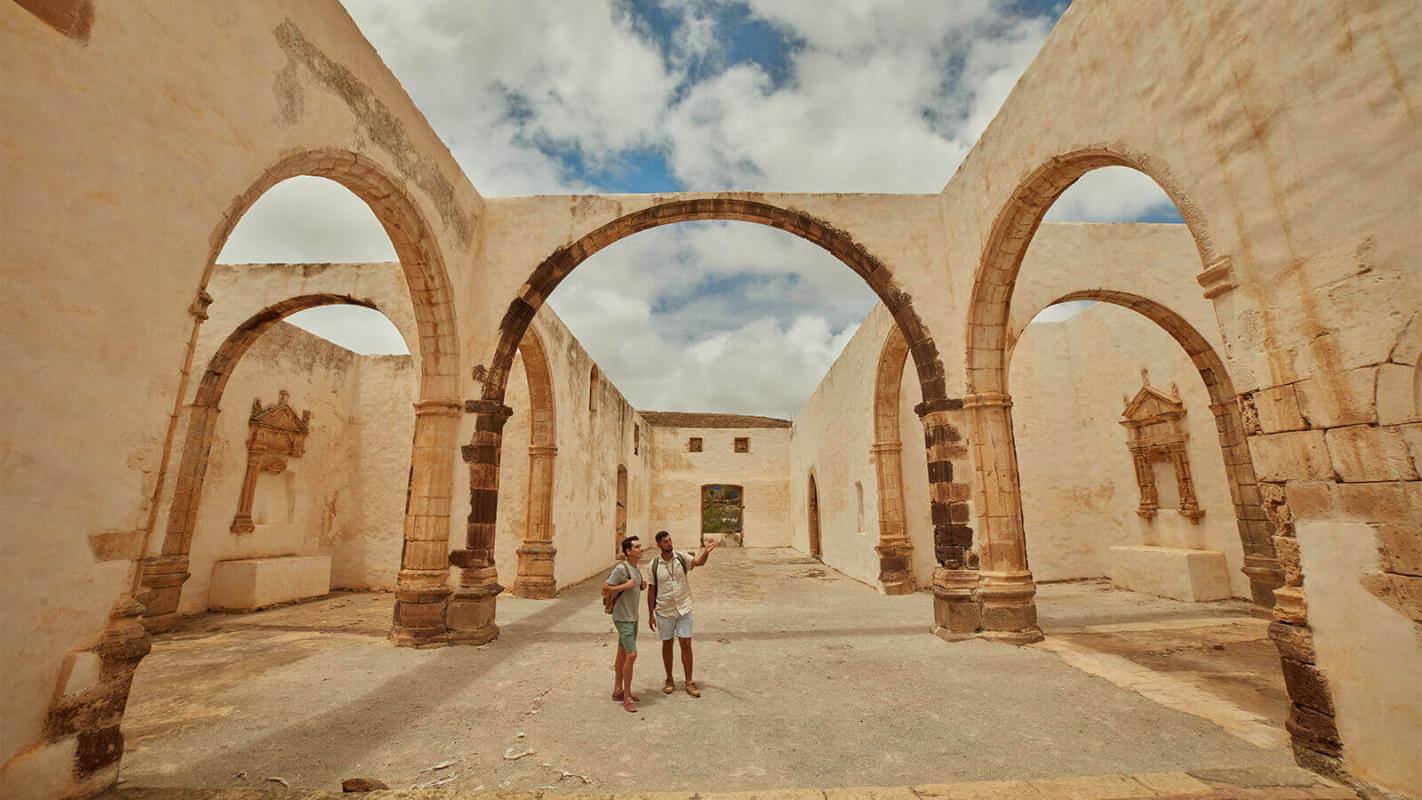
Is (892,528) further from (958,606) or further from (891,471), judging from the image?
(958,606)

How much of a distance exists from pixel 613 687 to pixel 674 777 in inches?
63.1

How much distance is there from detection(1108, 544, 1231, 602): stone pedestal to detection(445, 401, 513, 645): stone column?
939 centimetres

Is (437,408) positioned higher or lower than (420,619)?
higher

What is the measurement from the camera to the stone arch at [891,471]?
29.1 ft

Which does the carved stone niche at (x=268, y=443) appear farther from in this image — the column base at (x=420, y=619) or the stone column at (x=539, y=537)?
the column base at (x=420, y=619)

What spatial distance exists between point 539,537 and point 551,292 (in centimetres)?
420

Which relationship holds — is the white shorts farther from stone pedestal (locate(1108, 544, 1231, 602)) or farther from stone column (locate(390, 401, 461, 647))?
stone pedestal (locate(1108, 544, 1231, 602))

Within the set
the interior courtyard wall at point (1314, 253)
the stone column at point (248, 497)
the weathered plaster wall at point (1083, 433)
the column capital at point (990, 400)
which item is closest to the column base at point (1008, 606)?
the column capital at point (990, 400)

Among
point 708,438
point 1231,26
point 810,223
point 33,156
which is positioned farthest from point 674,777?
point 708,438

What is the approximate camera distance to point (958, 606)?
5.68 m

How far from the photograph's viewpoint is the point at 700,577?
1166 centimetres

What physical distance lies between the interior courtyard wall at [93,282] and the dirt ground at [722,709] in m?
0.96

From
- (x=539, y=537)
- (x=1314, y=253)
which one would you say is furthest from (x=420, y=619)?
(x=1314, y=253)

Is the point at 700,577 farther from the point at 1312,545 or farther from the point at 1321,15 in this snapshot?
the point at 1321,15
